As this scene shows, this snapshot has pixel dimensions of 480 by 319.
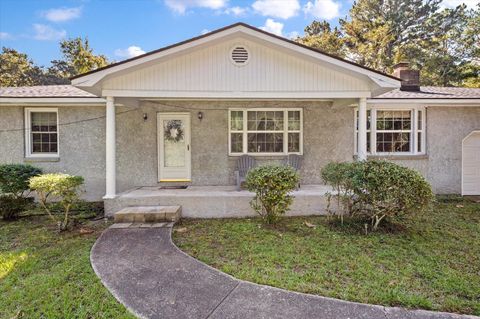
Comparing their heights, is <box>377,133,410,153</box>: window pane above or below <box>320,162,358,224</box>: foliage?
above

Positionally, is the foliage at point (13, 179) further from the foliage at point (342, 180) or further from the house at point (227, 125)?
the foliage at point (342, 180)

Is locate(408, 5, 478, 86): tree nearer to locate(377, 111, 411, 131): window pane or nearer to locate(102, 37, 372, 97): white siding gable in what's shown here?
locate(377, 111, 411, 131): window pane

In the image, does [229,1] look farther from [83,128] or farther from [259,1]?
[83,128]

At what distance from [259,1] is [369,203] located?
15068 mm

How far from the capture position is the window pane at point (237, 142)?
944cm

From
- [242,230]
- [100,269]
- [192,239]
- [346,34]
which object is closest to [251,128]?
[242,230]

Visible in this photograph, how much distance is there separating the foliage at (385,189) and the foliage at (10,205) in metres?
8.39

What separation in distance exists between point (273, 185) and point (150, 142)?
4997 millimetres

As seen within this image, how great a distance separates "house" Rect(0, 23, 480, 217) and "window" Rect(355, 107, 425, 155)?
4cm

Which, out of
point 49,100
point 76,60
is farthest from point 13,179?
point 76,60

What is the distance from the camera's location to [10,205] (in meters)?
7.21

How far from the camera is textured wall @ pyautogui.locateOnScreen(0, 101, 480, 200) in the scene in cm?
915

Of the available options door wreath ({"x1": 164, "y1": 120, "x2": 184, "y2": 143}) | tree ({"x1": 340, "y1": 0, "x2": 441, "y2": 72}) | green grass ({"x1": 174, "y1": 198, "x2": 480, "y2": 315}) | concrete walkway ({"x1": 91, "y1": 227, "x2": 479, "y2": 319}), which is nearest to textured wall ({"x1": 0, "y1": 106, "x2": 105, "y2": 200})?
door wreath ({"x1": 164, "y1": 120, "x2": 184, "y2": 143})

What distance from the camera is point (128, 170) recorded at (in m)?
9.25
